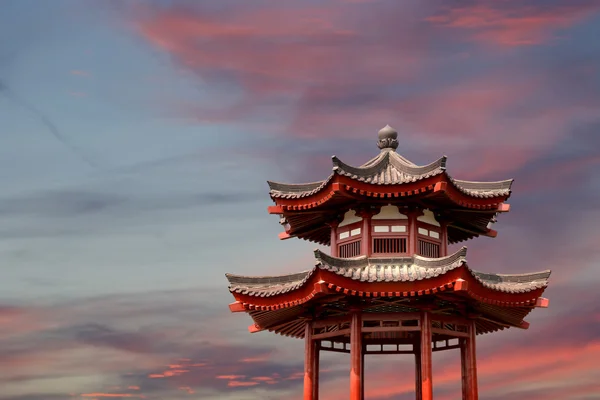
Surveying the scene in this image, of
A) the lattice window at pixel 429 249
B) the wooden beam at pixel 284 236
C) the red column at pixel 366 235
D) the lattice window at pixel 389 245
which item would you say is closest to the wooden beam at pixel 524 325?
the lattice window at pixel 429 249

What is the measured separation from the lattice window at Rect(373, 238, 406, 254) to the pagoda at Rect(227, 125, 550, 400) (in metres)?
0.04

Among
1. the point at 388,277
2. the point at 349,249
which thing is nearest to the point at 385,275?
the point at 388,277

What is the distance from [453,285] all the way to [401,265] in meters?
3.18

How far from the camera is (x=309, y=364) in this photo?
38094 millimetres

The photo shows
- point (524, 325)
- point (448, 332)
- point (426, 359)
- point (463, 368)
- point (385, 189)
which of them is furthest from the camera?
point (524, 325)

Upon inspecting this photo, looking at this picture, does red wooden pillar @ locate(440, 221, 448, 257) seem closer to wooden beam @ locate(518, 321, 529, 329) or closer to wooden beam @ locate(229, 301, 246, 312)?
wooden beam @ locate(518, 321, 529, 329)

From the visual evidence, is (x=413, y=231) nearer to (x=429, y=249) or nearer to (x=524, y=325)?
(x=429, y=249)

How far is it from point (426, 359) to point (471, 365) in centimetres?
343

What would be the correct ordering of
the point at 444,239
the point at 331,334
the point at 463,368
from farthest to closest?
the point at 444,239 < the point at 463,368 < the point at 331,334

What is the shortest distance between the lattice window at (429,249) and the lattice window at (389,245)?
2.86ft

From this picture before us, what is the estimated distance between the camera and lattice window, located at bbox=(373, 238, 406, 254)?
38.0 m

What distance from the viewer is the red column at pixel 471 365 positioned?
37.6 m

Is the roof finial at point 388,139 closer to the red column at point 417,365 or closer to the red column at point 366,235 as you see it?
the red column at point 366,235

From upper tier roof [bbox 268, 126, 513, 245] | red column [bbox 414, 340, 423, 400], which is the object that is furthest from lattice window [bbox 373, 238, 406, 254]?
red column [bbox 414, 340, 423, 400]
